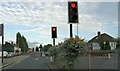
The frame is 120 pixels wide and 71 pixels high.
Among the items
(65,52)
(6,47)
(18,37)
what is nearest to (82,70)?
(65,52)

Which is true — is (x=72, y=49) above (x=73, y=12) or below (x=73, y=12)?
below

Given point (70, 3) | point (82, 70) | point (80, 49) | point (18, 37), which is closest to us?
point (70, 3)

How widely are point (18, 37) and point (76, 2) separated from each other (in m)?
177

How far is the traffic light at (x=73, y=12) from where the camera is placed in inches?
612

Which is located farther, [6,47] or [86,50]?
[6,47]

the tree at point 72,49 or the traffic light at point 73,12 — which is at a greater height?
the traffic light at point 73,12

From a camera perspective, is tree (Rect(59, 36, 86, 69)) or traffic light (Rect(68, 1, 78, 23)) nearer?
traffic light (Rect(68, 1, 78, 23))

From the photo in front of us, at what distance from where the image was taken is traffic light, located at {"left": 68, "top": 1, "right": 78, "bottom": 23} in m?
15.5

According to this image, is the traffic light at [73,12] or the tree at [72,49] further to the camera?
the tree at [72,49]

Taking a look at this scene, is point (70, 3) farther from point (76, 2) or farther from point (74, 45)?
point (74, 45)

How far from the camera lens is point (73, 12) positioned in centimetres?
1568

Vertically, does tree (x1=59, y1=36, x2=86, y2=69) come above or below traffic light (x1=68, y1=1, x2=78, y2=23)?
below

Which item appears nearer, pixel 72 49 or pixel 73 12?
pixel 73 12

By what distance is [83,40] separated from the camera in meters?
18.0
